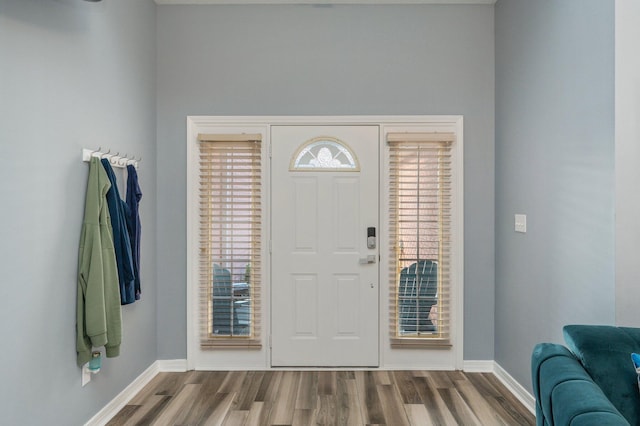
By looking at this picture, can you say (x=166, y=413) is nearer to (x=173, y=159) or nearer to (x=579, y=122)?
(x=173, y=159)

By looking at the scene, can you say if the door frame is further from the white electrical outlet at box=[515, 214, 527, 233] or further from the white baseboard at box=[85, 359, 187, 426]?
the white electrical outlet at box=[515, 214, 527, 233]

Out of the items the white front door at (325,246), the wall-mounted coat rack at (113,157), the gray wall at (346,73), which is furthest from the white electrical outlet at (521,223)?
the wall-mounted coat rack at (113,157)

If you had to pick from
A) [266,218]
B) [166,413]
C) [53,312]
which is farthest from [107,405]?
[266,218]

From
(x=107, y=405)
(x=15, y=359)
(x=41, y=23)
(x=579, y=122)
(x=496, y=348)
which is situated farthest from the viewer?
(x=496, y=348)

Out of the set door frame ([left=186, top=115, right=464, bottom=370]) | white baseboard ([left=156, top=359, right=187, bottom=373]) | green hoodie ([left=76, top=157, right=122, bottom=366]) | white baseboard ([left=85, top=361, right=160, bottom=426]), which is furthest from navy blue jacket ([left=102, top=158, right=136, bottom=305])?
white baseboard ([left=156, top=359, right=187, bottom=373])

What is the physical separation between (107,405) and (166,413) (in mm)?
369

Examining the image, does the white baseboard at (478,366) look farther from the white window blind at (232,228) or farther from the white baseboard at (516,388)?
the white window blind at (232,228)

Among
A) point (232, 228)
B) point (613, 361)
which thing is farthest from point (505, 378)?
point (232, 228)

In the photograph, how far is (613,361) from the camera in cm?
167

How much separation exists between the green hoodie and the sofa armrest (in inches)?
86.2

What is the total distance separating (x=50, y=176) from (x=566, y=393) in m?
2.46

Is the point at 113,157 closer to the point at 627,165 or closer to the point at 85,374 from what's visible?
the point at 85,374

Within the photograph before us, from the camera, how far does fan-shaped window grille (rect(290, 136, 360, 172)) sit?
11.7ft

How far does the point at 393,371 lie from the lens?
→ 353cm
